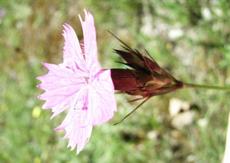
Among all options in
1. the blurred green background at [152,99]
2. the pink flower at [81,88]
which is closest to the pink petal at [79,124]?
the pink flower at [81,88]

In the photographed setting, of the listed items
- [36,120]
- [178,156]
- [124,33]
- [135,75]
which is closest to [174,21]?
[124,33]

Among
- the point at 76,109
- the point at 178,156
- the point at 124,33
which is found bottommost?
the point at 178,156

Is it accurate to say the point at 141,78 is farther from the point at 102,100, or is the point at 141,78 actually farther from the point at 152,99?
the point at 152,99

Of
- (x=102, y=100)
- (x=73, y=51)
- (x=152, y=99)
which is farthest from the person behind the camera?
(x=152, y=99)

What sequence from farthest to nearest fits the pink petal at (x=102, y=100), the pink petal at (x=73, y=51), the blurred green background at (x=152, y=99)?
1. the blurred green background at (x=152, y=99)
2. the pink petal at (x=73, y=51)
3. the pink petal at (x=102, y=100)

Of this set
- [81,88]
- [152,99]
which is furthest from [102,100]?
[152,99]

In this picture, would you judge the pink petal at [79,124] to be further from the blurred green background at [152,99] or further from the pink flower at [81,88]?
the blurred green background at [152,99]

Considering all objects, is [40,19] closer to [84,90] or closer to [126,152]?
[126,152]
